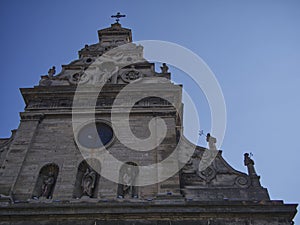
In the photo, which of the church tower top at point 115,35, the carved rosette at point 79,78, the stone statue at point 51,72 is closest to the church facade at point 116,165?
the carved rosette at point 79,78

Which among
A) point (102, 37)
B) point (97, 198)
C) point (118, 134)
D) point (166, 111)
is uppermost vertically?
point (102, 37)

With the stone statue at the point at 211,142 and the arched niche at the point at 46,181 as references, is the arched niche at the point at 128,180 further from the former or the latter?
the stone statue at the point at 211,142

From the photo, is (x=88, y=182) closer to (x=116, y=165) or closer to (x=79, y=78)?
(x=116, y=165)

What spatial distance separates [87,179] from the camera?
39.6 feet

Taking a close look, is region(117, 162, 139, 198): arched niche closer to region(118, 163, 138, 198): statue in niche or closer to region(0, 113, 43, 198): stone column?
region(118, 163, 138, 198): statue in niche

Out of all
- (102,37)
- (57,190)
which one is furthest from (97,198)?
(102,37)

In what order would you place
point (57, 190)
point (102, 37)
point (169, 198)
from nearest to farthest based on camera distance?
point (169, 198), point (57, 190), point (102, 37)

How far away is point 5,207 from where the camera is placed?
10.7 metres

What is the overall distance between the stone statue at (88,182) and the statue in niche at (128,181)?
2.77ft

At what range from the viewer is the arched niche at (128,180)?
38.0ft

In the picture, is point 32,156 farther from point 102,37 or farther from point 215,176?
point 102,37

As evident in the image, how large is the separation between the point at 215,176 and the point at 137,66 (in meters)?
6.47

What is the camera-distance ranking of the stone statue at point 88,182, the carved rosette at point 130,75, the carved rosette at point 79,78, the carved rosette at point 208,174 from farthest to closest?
the carved rosette at point 130,75 < the carved rosette at point 79,78 < the carved rosette at point 208,174 < the stone statue at point 88,182

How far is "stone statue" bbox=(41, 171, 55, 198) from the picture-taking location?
38.7ft
